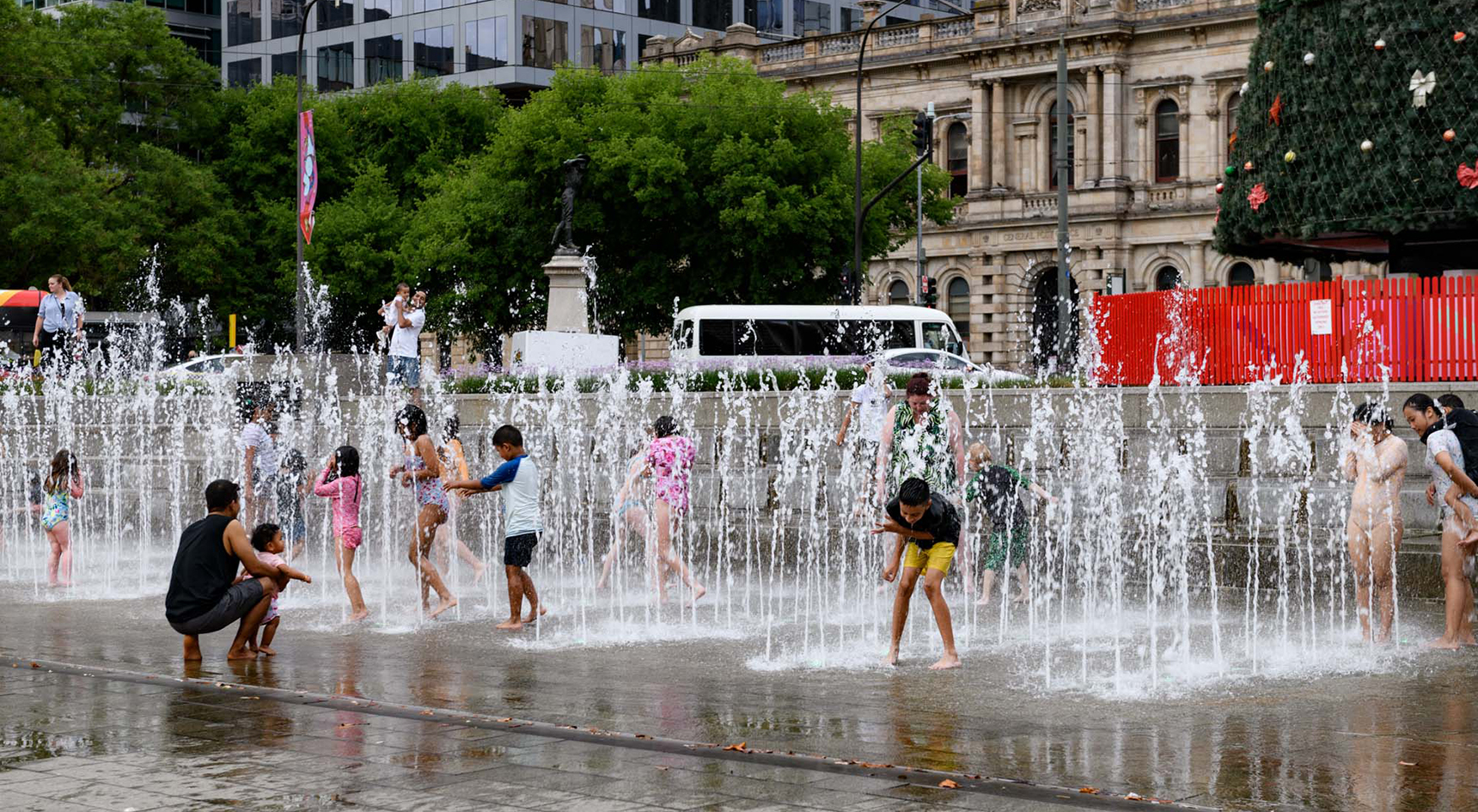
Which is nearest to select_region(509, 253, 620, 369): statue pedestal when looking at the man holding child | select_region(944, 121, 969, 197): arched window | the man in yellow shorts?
the man holding child

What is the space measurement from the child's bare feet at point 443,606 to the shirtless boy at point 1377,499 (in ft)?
20.8

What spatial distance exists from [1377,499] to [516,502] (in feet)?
18.2

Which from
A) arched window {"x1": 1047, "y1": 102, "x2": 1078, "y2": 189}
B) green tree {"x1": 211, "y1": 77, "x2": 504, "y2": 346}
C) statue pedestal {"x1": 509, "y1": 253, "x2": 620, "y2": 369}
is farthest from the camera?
arched window {"x1": 1047, "y1": 102, "x2": 1078, "y2": 189}

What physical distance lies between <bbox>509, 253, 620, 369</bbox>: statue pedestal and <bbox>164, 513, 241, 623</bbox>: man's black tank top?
1427 centimetres

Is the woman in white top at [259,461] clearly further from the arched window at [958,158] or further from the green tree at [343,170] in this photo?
the arched window at [958,158]

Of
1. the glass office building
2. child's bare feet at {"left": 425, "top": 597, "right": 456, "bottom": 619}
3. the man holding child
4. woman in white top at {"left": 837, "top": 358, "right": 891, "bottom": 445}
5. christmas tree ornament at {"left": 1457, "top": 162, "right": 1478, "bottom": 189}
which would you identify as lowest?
child's bare feet at {"left": 425, "top": 597, "right": 456, "bottom": 619}

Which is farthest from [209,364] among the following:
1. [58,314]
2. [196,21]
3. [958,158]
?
[196,21]

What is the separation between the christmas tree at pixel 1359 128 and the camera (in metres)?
17.1

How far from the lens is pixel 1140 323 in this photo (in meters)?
19.6

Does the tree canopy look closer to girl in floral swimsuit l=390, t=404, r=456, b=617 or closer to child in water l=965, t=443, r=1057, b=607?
child in water l=965, t=443, r=1057, b=607

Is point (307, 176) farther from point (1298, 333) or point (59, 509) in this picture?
point (1298, 333)

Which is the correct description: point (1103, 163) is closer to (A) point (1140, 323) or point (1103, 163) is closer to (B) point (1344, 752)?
(A) point (1140, 323)

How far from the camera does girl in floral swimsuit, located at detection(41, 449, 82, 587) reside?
55.6 ft

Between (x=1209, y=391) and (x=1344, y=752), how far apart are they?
10078 mm
